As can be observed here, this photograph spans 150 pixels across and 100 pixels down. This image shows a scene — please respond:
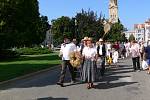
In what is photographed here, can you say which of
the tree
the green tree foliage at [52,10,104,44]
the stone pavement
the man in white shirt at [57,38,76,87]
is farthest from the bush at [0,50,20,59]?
the tree

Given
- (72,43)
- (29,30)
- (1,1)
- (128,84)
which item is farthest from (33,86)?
(29,30)

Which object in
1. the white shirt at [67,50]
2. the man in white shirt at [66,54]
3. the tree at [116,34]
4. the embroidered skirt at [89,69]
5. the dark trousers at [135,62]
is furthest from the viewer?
the tree at [116,34]

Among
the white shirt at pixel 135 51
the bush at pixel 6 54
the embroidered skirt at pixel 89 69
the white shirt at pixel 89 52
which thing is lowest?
the embroidered skirt at pixel 89 69

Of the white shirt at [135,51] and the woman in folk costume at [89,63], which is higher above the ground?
the white shirt at [135,51]

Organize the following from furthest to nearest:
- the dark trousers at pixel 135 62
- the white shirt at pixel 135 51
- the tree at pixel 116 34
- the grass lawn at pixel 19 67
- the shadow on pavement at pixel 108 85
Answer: the tree at pixel 116 34, the dark trousers at pixel 135 62, the white shirt at pixel 135 51, the grass lawn at pixel 19 67, the shadow on pavement at pixel 108 85

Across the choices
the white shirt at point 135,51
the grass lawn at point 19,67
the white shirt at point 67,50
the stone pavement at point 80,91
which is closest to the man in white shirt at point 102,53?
the stone pavement at point 80,91

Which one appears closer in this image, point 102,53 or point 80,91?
point 80,91

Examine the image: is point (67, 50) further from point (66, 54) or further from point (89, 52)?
point (89, 52)

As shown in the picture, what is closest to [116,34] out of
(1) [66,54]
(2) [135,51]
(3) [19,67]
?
(3) [19,67]

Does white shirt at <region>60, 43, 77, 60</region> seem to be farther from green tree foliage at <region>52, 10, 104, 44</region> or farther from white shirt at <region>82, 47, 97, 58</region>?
green tree foliage at <region>52, 10, 104, 44</region>

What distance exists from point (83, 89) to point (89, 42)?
172 cm

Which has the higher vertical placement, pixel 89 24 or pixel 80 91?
pixel 89 24

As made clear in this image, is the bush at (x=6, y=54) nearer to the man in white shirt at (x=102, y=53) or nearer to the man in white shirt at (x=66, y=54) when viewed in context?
the man in white shirt at (x=102, y=53)

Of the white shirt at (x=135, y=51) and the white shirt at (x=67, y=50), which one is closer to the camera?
the white shirt at (x=67, y=50)
